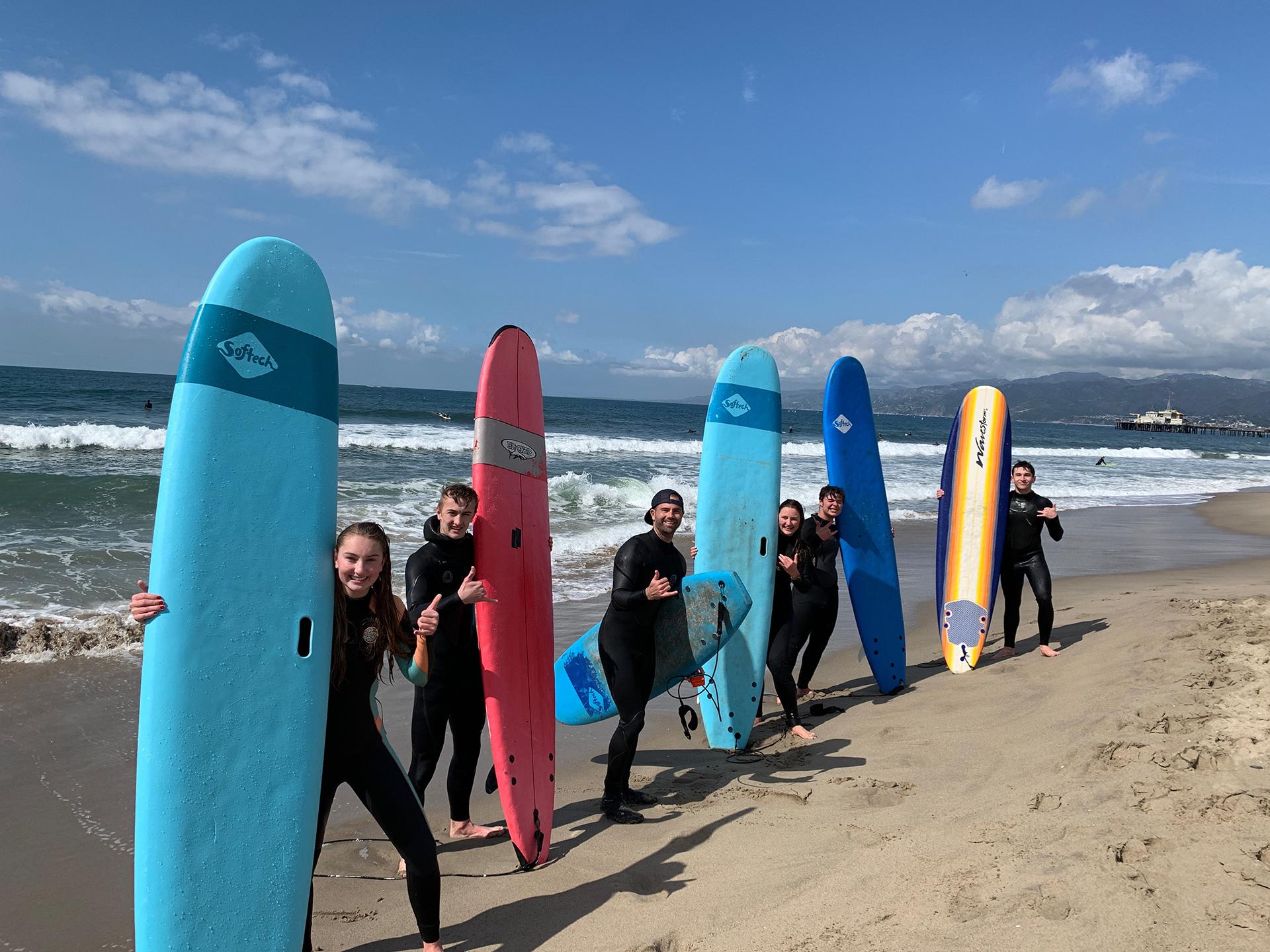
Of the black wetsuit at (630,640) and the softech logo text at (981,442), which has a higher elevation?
the softech logo text at (981,442)

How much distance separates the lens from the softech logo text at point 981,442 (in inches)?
262

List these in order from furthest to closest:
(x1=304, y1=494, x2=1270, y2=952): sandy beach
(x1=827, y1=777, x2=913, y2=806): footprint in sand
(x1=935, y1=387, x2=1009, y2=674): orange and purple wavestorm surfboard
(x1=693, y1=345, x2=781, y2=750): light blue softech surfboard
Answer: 1. (x1=935, y1=387, x2=1009, y2=674): orange and purple wavestorm surfboard
2. (x1=693, y1=345, x2=781, y2=750): light blue softech surfboard
3. (x1=827, y1=777, x2=913, y2=806): footprint in sand
4. (x1=304, y1=494, x2=1270, y2=952): sandy beach

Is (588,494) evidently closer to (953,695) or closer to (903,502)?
(903,502)

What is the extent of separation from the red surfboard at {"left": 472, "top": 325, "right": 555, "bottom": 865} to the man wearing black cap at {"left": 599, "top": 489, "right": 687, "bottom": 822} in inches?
11.8

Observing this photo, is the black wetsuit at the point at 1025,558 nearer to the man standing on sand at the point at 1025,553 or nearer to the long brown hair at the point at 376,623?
the man standing on sand at the point at 1025,553

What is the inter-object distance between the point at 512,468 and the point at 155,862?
2060 millimetres

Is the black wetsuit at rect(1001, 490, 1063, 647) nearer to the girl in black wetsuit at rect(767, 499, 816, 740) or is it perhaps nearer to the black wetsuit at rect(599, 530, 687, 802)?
the girl in black wetsuit at rect(767, 499, 816, 740)

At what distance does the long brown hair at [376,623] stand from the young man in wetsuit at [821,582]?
117 inches

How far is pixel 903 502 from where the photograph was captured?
16953mm

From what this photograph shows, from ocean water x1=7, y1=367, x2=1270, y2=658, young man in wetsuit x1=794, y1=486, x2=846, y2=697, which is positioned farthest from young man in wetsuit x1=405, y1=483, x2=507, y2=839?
ocean water x1=7, y1=367, x2=1270, y2=658

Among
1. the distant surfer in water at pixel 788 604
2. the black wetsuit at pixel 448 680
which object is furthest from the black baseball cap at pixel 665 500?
the distant surfer in water at pixel 788 604

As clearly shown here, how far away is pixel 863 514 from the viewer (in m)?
6.09

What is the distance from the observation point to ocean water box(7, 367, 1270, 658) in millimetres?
7793

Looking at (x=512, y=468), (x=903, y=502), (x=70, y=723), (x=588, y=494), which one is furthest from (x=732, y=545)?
(x=903, y=502)
